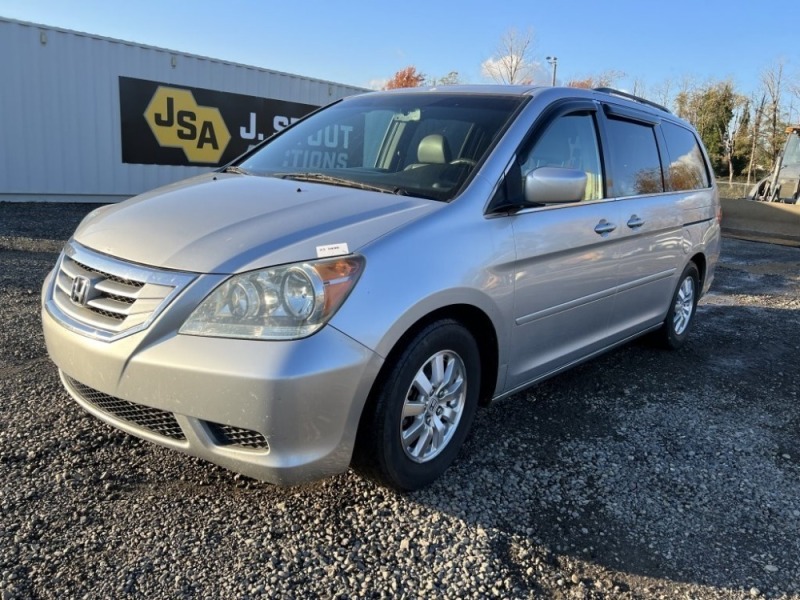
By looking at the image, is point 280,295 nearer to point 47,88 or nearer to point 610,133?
point 610,133

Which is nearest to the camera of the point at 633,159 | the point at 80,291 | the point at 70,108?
the point at 80,291

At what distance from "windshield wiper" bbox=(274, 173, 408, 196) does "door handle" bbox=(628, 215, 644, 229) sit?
5.50 ft

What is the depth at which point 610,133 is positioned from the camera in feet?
13.1

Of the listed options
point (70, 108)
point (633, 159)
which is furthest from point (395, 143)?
point (70, 108)

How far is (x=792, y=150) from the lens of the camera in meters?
16.1

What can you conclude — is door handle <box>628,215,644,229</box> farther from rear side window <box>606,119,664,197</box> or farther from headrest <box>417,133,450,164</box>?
headrest <box>417,133,450,164</box>

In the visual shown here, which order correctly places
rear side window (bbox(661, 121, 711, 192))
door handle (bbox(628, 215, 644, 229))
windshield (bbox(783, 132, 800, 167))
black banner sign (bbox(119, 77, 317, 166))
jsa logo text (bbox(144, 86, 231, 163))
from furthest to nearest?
windshield (bbox(783, 132, 800, 167))
jsa logo text (bbox(144, 86, 231, 163))
black banner sign (bbox(119, 77, 317, 166))
rear side window (bbox(661, 121, 711, 192))
door handle (bbox(628, 215, 644, 229))

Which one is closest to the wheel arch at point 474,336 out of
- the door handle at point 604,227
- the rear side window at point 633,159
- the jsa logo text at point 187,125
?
the door handle at point 604,227

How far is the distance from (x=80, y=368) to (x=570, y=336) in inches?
95.4

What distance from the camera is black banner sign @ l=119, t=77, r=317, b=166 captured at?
A: 1254 cm

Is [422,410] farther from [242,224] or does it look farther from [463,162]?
[463,162]

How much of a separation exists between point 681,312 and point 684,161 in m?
1.18

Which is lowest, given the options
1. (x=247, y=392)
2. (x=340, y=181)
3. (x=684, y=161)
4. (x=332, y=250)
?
(x=247, y=392)

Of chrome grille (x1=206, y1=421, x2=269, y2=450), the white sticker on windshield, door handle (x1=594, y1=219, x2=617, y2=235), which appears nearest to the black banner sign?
door handle (x1=594, y1=219, x2=617, y2=235)
